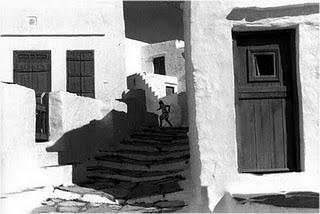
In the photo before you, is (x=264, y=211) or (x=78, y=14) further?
(x=78, y=14)

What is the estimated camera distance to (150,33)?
2162 cm

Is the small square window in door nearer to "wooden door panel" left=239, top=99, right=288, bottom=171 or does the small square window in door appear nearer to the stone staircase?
"wooden door panel" left=239, top=99, right=288, bottom=171

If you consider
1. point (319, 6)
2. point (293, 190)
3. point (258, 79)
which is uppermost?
point (319, 6)

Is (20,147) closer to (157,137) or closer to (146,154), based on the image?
(146,154)

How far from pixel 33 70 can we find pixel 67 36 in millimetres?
1533

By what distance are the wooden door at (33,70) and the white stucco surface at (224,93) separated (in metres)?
9.66

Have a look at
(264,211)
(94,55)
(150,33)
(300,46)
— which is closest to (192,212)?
(264,211)

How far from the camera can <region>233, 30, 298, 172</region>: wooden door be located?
6195 mm

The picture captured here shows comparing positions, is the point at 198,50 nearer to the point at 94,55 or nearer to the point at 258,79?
the point at 258,79

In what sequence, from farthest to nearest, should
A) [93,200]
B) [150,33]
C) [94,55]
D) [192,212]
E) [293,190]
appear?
[150,33]
[94,55]
[93,200]
[192,212]
[293,190]

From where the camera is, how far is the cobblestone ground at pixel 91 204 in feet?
22.7

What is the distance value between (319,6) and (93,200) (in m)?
4.49

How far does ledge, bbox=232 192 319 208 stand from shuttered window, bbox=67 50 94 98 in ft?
32.5

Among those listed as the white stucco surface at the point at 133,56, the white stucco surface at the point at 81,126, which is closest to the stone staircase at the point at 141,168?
the white stucco surface at the point at 81,126
